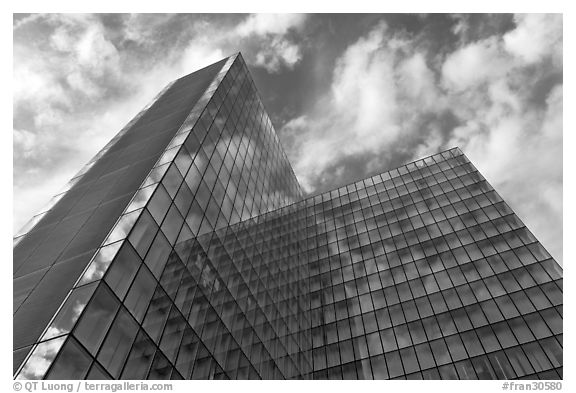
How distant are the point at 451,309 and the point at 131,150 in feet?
101

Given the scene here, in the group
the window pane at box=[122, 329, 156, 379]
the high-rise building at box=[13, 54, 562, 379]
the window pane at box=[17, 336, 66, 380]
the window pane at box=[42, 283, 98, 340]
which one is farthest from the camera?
the high-rise building at box=[13, 54, 562, 379]

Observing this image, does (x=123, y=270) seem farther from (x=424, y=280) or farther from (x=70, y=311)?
(x=424, y=280)

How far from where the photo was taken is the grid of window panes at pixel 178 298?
609 inches

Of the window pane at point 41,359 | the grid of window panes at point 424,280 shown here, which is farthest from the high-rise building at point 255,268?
the grid of window panes at point 424,280

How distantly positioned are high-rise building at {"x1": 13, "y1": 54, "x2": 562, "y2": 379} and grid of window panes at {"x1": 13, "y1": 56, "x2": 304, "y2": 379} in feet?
0.31

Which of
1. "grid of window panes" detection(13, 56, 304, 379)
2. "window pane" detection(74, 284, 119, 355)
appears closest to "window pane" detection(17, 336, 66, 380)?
"grid of window panes" detection(13, 56, 304, 379)

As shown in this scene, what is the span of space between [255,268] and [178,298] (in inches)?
509

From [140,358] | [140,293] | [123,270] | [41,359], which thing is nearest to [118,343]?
[140,358]

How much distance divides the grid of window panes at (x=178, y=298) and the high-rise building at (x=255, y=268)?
10cm

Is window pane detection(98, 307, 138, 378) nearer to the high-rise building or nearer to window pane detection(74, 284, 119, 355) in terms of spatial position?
the high-rise building

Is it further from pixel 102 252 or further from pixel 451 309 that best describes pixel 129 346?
pixel 451 309

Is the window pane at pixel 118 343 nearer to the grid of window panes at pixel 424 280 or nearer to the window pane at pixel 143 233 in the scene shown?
the window pane at pixel 143 233

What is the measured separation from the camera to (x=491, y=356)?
1252 inches

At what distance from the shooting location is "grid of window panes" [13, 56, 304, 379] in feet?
50.8
